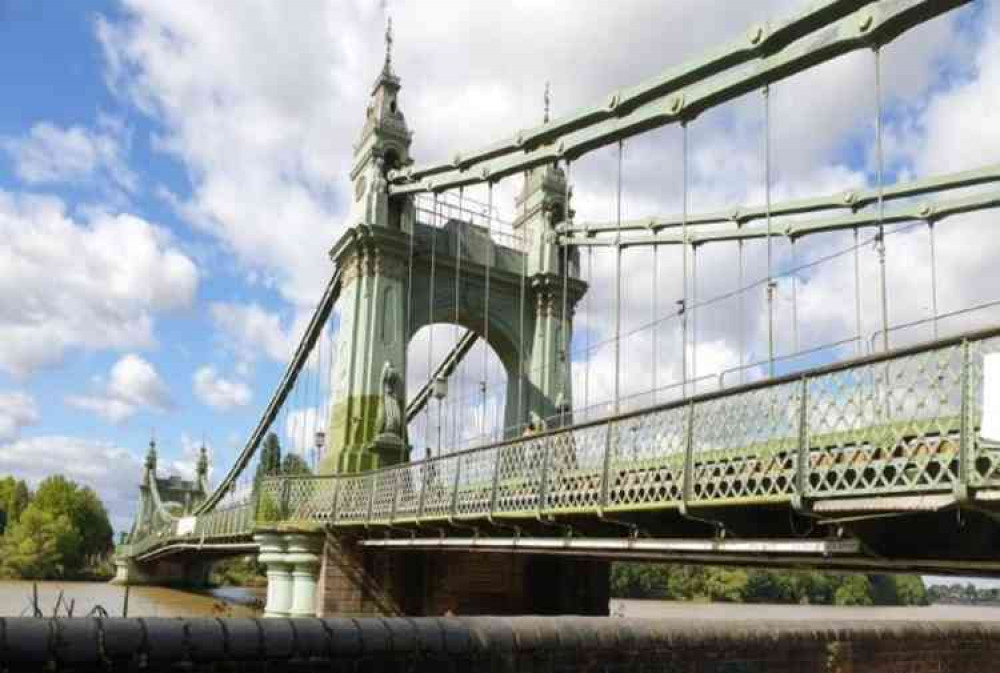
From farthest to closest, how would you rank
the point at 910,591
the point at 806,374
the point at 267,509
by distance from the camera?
the point at 910,591
the point at 267,509
the point at 806,374

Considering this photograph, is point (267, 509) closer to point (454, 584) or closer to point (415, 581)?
point (415, 581)

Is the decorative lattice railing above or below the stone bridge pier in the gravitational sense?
above

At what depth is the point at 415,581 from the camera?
58.0 ft

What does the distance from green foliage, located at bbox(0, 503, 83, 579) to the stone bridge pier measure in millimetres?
36693

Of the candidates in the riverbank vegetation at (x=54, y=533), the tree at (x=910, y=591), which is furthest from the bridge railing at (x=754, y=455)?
the tree at (x=910, y=591)

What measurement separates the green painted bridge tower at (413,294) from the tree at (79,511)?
40.1m

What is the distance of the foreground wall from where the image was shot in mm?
4699

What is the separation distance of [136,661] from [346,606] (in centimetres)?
1269

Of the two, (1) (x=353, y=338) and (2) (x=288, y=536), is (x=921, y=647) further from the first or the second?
(1) (x=353, y=338)

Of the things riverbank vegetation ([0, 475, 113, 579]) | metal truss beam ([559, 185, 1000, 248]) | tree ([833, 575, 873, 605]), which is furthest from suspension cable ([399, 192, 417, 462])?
tree ([833, 575, 873, 605])

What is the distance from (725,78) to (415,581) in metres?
10.7

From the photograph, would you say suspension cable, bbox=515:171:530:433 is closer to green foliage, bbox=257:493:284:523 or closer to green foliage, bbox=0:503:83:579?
green foliage, bbox=257:493:284:523

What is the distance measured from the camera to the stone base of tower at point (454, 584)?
17203mm

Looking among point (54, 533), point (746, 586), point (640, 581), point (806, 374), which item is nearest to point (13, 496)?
point (54, 533)
